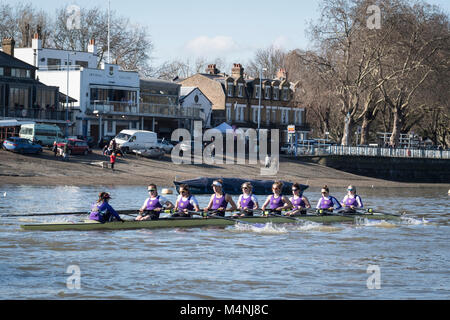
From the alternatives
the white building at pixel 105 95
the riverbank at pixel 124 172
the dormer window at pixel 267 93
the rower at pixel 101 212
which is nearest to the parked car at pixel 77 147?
the riverbank at pixel 124 172

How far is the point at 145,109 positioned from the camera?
72.7m

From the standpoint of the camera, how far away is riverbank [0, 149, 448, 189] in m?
48.7

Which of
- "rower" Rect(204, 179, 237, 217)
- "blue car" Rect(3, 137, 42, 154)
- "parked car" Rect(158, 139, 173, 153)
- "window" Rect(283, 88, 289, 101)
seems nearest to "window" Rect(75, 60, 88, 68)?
"parked car" Rect(158, 139, 173, 153)

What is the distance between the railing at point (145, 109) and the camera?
69312 millimetres

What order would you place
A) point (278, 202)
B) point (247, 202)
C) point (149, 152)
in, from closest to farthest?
point (247, 202) → point (278, 202) → point (149, 152)

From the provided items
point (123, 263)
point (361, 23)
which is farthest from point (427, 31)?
point (123, 263)

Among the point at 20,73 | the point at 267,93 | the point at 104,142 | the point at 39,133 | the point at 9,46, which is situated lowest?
the point at 104,142

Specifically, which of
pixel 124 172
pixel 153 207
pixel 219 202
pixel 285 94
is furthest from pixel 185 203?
pixel 285 94

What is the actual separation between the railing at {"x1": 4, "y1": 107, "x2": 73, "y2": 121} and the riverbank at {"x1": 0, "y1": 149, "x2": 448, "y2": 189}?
635 centimetres

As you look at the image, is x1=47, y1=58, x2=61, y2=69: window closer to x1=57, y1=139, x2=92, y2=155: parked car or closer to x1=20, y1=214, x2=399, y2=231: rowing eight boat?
x1=57, y1=139, x2=92, y2=155: parked car

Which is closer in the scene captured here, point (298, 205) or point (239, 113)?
point (298, 205)

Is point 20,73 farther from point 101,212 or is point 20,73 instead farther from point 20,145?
point 101,212

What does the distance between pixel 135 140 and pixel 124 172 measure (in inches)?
311

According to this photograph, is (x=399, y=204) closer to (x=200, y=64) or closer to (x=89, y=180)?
(x=89, y=180)
